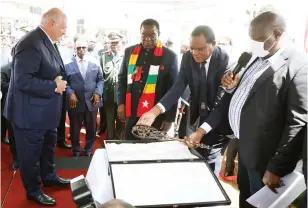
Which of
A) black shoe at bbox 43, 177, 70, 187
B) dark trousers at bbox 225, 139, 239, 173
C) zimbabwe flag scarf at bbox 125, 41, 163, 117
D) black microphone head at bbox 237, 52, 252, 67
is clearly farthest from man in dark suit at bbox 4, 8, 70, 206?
dark trousers at bbox 225, 139, 239, 173

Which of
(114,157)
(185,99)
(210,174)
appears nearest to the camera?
(210,174)

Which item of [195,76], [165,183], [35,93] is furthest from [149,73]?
[165,183]

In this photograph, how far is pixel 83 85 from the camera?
3.73 m

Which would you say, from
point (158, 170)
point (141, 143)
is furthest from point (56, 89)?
point (158, 170)

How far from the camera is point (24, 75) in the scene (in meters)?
2.33

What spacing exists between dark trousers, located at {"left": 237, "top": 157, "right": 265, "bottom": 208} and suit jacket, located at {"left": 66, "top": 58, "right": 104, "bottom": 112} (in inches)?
90.4

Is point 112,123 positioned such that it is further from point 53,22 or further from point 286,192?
point 286,192

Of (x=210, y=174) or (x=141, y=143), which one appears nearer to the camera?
(x=210, y=174)

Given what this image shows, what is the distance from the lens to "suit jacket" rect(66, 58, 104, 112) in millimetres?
3674

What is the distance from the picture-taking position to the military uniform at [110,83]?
4242 millimetres

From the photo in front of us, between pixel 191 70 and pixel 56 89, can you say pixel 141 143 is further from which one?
pixel 56 89

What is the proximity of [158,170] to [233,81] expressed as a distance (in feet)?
2.41

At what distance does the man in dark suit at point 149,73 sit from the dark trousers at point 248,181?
40.9 inches

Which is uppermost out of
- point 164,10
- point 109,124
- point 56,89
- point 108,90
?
point 164,10
